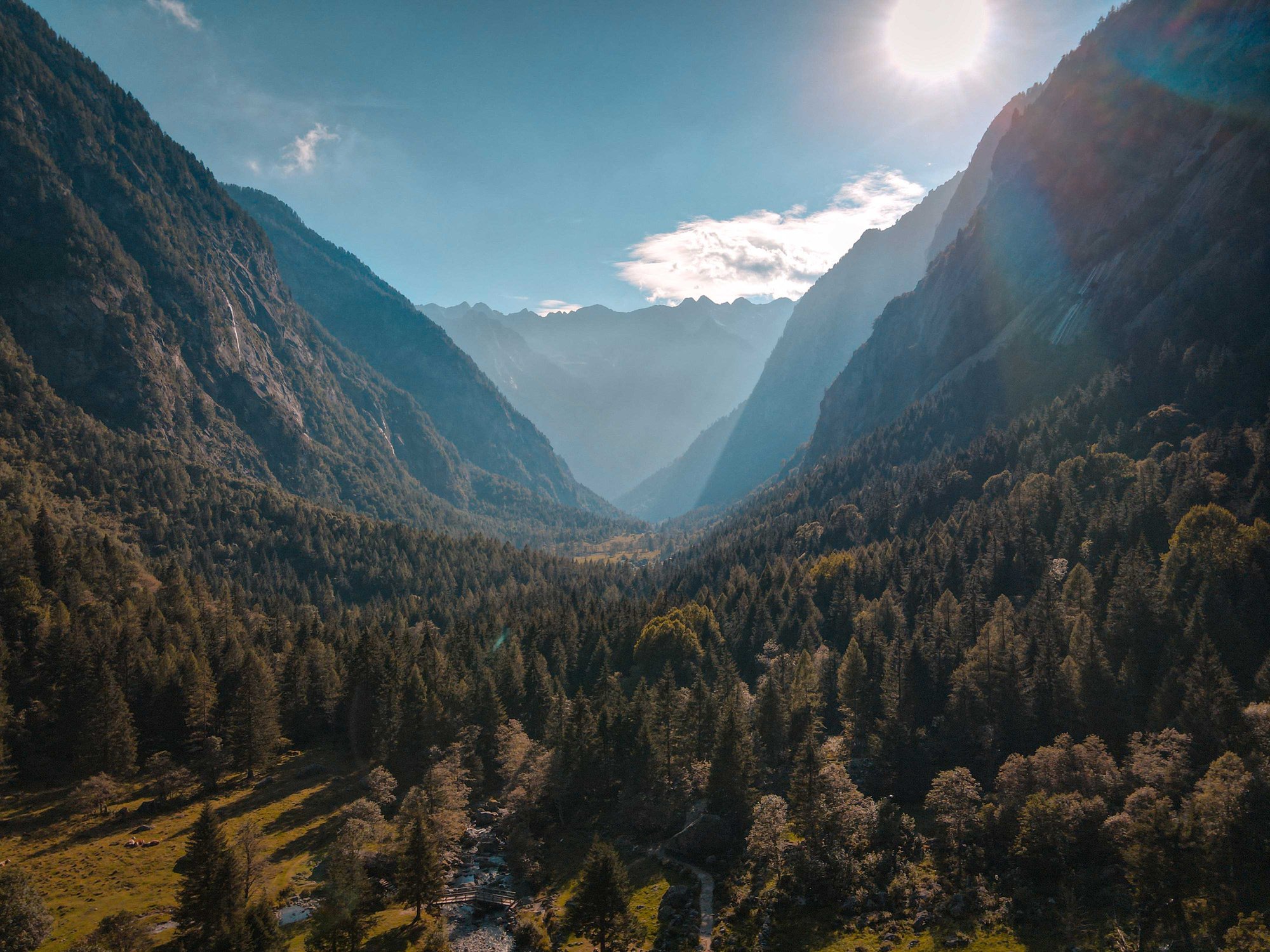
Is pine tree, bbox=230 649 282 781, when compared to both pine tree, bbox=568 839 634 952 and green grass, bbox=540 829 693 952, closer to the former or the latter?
green grass, bbox=540 829 693 952

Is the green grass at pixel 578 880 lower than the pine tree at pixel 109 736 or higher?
lower

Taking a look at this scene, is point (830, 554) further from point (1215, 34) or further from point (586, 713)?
point (1215, 34)

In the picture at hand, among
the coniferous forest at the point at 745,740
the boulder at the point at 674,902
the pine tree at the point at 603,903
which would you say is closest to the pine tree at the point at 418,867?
the coniferous forest at the point at 745,740

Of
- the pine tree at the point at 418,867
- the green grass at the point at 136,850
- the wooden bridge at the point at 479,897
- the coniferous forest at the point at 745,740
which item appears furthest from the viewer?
the wooden bridge at the point at 479,897

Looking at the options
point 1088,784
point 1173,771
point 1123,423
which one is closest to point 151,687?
point 1088,784

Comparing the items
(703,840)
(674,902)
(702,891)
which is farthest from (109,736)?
(702,891)

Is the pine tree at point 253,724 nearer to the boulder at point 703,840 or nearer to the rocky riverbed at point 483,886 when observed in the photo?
the rocky riverbed at point 483,886

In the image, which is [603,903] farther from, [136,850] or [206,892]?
[136,850]

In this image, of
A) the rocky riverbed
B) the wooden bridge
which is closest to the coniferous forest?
the rocky riverbed
